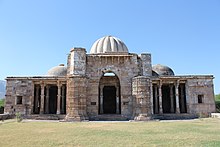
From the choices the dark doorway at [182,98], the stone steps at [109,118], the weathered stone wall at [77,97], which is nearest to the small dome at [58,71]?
the weathered stone wall at [77,97]

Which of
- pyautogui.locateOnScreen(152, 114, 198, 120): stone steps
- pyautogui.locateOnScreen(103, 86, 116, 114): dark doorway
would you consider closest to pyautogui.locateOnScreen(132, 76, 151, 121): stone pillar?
pyautogui.locateOnScreen(152, 114, 198, 120): stone steps

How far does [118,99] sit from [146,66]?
174 inches

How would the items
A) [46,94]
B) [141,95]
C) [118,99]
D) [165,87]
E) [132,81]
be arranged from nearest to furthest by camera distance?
[141,95]
[132,81]
[118,99]
[46,94]
[165,87]

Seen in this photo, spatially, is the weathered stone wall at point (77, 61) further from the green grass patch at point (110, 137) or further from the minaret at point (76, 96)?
the green grass patch at point (110, 137)

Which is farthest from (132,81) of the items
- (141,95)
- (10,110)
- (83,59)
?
(10,110)

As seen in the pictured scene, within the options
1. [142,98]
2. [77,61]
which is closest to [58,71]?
[77,61]

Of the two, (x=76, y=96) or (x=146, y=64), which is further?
(x=146, y=64)

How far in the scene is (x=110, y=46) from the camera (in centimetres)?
2423

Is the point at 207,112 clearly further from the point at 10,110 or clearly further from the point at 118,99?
the point at 10,110

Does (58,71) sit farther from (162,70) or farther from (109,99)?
(162,70)

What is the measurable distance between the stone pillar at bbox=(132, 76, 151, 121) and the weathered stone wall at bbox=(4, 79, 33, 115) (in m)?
10.3

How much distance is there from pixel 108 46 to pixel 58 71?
672 centimetres

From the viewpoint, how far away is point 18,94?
830 inches

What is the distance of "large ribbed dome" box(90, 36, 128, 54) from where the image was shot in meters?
24.0
